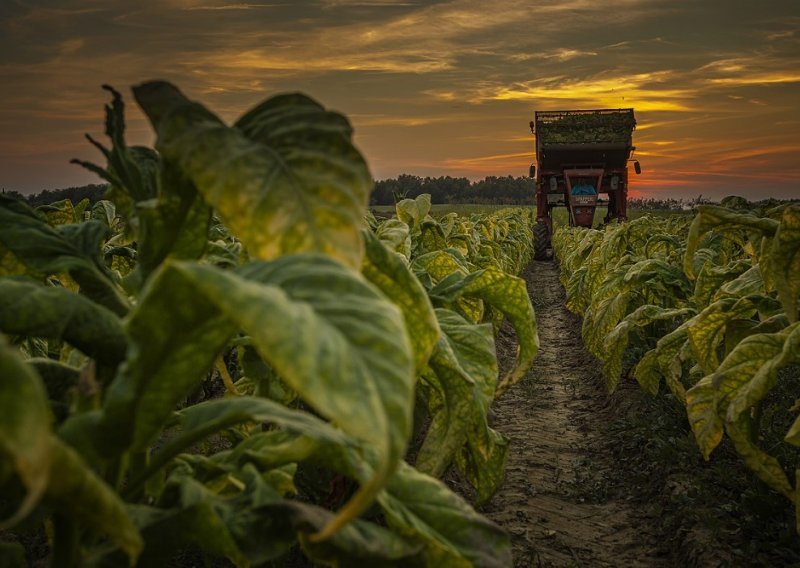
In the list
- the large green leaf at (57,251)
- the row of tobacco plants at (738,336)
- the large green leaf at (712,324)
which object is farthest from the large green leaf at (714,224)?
the large green leaf at (57,251)

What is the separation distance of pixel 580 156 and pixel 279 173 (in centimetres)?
2088

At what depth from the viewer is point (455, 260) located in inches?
134

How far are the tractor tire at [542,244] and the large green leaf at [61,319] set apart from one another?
1991cm

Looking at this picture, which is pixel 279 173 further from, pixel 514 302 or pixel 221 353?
pixel 514 302

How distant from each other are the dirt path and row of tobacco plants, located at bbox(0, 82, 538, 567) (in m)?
2.58

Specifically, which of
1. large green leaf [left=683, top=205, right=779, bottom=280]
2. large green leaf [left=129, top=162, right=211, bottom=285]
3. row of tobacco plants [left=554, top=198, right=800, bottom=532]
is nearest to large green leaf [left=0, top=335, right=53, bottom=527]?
large green leaf [left=129, top=162, right=211, bottom=285]

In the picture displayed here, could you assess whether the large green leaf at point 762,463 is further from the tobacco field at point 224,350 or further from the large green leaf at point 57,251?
the large green leaf at point 57,251

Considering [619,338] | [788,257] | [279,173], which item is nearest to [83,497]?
[279,173]

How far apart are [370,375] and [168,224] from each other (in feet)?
1.94

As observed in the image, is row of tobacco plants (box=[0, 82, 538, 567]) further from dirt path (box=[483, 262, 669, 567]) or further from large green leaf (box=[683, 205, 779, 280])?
dirt path (box=[483, 262, 669, 567])

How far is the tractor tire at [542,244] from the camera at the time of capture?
20922 mm

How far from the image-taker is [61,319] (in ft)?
3.56

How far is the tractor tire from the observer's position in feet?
68.6

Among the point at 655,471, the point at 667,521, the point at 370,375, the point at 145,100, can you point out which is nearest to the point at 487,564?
the point at 370,375
